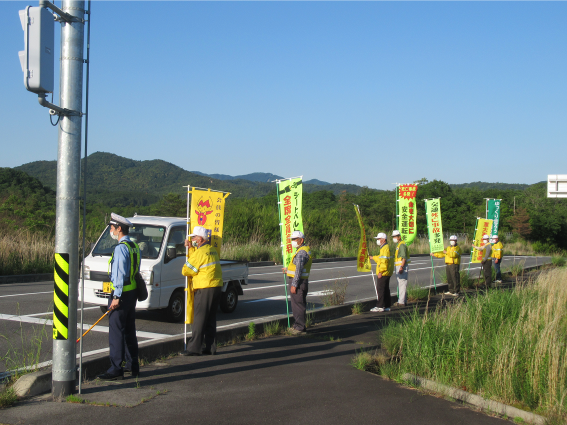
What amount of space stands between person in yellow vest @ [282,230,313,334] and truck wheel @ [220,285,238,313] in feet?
7.36

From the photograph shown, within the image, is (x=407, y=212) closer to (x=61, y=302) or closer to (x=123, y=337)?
(x=123, y=337)

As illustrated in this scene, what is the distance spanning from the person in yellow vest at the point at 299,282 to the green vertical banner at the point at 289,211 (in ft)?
1.79

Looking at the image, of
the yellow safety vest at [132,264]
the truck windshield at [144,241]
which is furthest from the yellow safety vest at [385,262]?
the yellow safety vest at [132,264]

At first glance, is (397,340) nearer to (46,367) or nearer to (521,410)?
(521,410)

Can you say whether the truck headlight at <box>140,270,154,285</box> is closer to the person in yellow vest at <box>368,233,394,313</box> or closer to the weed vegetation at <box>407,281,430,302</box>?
the person in yellow vest at <box>368,233,394,313</box>

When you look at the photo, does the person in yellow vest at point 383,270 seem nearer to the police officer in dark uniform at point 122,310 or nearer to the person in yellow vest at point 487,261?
the police officer in dark uniform at point 122,310

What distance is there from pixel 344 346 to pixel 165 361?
2.84 meters

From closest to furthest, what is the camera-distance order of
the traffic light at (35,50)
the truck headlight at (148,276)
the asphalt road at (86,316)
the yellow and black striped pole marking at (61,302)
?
the traffic light at (35,50) < the yellow and black striped pole marking at (61,302) < the asphalt road at (86,316) < the truck headlight at (148,276)

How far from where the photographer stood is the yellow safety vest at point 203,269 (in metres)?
7.21

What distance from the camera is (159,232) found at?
9.98 meters

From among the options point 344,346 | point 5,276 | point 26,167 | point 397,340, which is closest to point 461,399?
point 397,340

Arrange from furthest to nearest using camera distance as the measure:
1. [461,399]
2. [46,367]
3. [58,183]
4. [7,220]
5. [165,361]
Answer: [7,220]
[165,361]
[46,367]
[461,399]
[58,183]

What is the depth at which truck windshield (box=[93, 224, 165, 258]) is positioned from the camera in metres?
9.67

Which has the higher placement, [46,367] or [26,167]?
[26,167]
